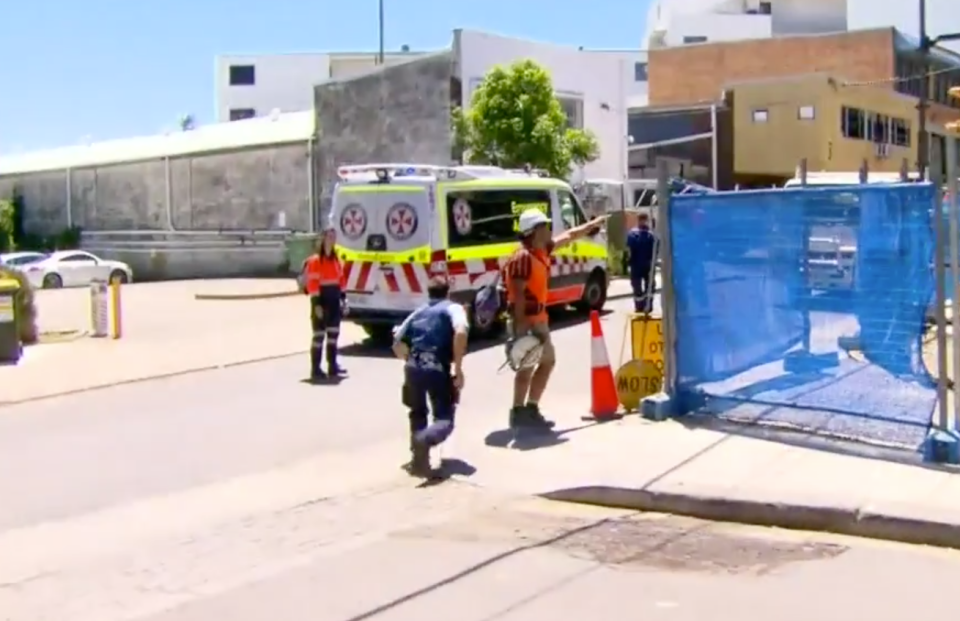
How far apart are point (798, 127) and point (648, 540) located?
41.0 metres

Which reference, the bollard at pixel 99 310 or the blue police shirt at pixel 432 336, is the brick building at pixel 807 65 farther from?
the blue police shirt at pixel 432 336

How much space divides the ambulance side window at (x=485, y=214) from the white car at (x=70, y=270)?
74.9 feet

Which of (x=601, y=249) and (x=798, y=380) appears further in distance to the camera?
(x=601, y=249)

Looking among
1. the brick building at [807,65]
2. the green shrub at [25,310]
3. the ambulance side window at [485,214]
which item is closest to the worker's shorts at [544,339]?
the ambulance side window at [485,214]

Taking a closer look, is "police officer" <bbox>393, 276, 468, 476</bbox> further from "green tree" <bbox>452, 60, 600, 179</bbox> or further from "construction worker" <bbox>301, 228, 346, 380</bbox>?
"green tree" <bbox>452, 60, 600, 179</bbox>

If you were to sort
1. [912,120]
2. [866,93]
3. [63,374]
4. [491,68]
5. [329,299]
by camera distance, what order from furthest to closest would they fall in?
[912,120] < [866,93] < [491,68] < [63,374] < [329,299]

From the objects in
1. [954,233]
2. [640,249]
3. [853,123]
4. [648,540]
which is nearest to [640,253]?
[640,249]

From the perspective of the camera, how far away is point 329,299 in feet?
48.9

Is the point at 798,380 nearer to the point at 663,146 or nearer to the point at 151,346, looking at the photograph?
the point at 151,346

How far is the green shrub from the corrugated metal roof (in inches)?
683

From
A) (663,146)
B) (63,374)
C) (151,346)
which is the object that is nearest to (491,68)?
(663,146)

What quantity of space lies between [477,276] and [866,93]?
37.3 metres

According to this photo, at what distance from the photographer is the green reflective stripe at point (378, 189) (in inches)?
667

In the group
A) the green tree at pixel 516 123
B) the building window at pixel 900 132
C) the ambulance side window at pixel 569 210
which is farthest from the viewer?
the building window at pixel 900 132
